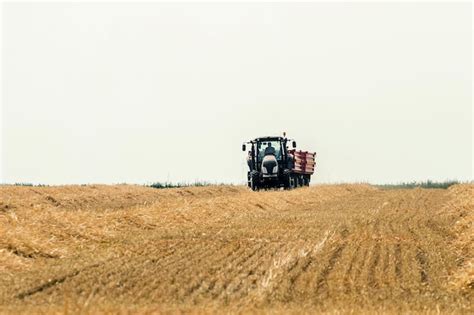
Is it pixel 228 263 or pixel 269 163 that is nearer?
pixel 228 263

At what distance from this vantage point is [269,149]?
44.3 meters

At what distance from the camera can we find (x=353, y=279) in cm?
1223

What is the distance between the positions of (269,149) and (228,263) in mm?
30849

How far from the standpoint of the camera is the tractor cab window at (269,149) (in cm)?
4434

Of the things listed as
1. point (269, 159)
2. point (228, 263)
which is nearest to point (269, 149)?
point (269, 159)

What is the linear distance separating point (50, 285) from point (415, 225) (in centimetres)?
1277

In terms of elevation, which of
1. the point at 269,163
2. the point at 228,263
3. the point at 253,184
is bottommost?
the point at 228,263

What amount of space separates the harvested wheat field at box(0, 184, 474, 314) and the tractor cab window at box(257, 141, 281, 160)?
803 inches

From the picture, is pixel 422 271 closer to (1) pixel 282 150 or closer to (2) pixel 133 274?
(2) pixel 133 274

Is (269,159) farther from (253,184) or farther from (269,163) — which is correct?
(253,184)

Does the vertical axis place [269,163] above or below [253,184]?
above

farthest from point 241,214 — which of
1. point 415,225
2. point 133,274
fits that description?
point 133,274

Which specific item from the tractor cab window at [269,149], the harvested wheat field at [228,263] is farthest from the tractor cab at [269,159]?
the harvested wheat field at [228,263]

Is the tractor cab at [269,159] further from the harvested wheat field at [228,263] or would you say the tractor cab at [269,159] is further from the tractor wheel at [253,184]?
the harvested wheat field at [228,263]
